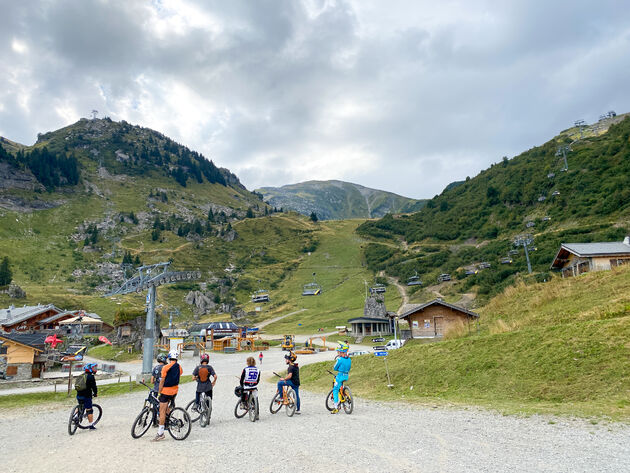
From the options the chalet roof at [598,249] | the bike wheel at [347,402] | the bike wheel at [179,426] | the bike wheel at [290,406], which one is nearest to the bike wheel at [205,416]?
the bike wheel at [179,426]

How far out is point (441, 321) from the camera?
1640 inches

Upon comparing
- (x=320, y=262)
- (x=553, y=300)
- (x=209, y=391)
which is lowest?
(x=209, y=391)

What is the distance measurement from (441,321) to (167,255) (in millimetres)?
115801

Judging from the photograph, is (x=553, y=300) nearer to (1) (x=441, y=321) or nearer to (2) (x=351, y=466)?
(1) (x=441, y=321)

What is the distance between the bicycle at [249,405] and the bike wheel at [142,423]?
2.73 meters

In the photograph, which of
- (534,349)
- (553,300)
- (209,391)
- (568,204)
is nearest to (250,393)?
(209,391)

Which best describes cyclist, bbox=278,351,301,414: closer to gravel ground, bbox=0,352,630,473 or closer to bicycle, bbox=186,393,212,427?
gravel ground, bbox=0,352,630,473

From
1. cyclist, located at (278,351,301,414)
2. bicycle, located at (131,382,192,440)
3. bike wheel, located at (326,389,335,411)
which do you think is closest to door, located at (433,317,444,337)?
bike wheel, located at (326,389,335,411)

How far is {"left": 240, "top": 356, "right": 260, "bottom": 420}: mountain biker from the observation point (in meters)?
12.3

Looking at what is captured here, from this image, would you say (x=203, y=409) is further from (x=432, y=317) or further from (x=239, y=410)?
(x=432, y=317)

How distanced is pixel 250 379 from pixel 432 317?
34270 millimetres

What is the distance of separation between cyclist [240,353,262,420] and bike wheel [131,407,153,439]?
2997mm

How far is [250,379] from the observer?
40.8 ft

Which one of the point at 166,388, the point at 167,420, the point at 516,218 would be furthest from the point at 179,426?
the point at 516,218
